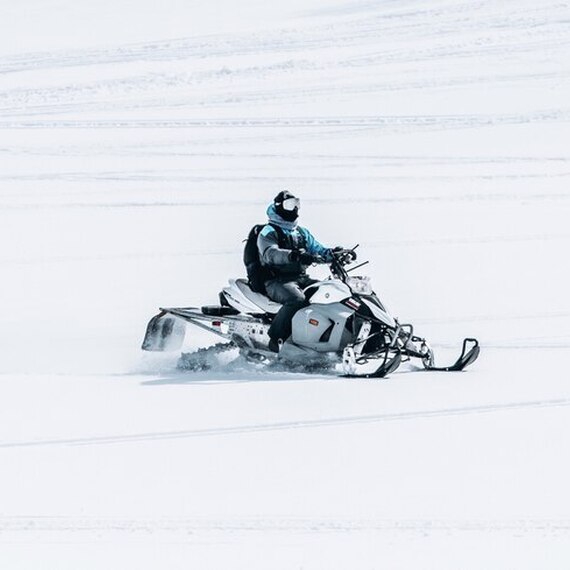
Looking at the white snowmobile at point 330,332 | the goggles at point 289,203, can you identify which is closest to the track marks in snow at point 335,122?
the white snowmobile at point 330,332

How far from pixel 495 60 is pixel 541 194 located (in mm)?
10635

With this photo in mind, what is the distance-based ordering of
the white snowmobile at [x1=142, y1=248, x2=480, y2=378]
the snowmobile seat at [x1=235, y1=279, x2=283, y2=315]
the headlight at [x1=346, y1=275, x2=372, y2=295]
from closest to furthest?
the white snowmobile at [x1=142, y1=248, x2=480, y2=378], the headlight at [x1=346, y1=275, x2=372, y2=295], the snowmobile seat at [x1=235, y1=279, x2=283, y2=315]

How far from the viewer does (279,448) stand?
7.09 meters

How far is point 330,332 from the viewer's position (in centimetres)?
960

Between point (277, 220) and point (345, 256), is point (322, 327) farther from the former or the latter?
point (277, 220)

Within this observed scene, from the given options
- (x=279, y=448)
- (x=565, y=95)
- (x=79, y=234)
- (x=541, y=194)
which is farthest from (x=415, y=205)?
(x=279, y=448)

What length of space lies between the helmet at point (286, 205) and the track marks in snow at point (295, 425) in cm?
222

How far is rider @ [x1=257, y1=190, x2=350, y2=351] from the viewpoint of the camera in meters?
9.61

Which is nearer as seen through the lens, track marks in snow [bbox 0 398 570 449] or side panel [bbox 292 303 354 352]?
track marks in snow [bbox 0 398 570 449]

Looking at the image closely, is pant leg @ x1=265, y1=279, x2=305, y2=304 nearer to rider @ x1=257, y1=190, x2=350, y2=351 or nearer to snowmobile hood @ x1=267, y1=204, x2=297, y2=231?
rider @ x1=257, y1=190, x2=350, y2=351

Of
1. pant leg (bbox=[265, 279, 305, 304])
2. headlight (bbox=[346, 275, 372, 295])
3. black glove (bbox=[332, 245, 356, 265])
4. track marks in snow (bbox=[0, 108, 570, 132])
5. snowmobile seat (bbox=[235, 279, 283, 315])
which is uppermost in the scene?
track marks in snow (bbox=[0, 108, 570, 132])

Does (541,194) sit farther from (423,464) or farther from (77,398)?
(423,464)

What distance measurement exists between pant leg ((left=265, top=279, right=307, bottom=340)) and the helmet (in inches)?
17.7

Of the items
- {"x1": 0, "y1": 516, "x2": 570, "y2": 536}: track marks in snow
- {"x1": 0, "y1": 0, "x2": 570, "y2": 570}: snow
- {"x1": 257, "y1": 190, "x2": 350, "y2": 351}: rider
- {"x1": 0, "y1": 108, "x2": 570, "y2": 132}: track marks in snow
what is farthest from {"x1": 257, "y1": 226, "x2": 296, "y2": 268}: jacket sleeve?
{"x1": 0, "y1": 108, "x2": 570, "y2": 132}: track marks in snow
